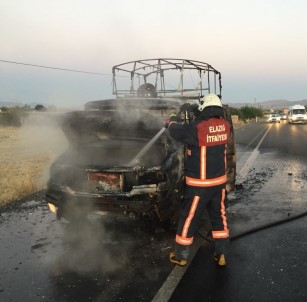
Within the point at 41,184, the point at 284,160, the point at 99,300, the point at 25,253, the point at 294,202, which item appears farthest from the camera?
the point at 284,160

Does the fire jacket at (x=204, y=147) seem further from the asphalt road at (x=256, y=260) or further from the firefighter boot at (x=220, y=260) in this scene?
the asphalt road at (x=256, y=260)

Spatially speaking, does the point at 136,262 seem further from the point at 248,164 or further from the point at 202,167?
the point at 248,164

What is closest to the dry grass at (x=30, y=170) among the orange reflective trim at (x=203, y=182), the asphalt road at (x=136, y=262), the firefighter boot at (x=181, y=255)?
the asphalt road at (x=136, y=262)

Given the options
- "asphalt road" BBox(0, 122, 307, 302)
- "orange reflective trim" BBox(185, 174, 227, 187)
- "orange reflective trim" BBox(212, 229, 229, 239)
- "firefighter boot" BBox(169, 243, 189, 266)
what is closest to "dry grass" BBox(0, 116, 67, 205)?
"asphalt road" BBox(0, 122, 307, 302)

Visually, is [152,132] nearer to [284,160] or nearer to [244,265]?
[244,265]

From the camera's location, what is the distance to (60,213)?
4883 mm

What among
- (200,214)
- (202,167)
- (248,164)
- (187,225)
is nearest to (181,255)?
(187,225)

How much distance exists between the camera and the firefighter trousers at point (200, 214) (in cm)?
392

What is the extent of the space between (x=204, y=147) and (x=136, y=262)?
1.48m

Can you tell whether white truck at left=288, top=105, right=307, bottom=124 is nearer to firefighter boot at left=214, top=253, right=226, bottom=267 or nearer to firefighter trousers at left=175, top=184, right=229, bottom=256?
firefighter trousers at left=175, top=184, right=229, bottom=256

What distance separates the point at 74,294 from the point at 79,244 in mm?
1290

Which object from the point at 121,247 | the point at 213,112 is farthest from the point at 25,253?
the point at 213,112

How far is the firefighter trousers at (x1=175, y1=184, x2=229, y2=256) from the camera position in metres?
3.92

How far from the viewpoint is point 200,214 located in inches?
157
